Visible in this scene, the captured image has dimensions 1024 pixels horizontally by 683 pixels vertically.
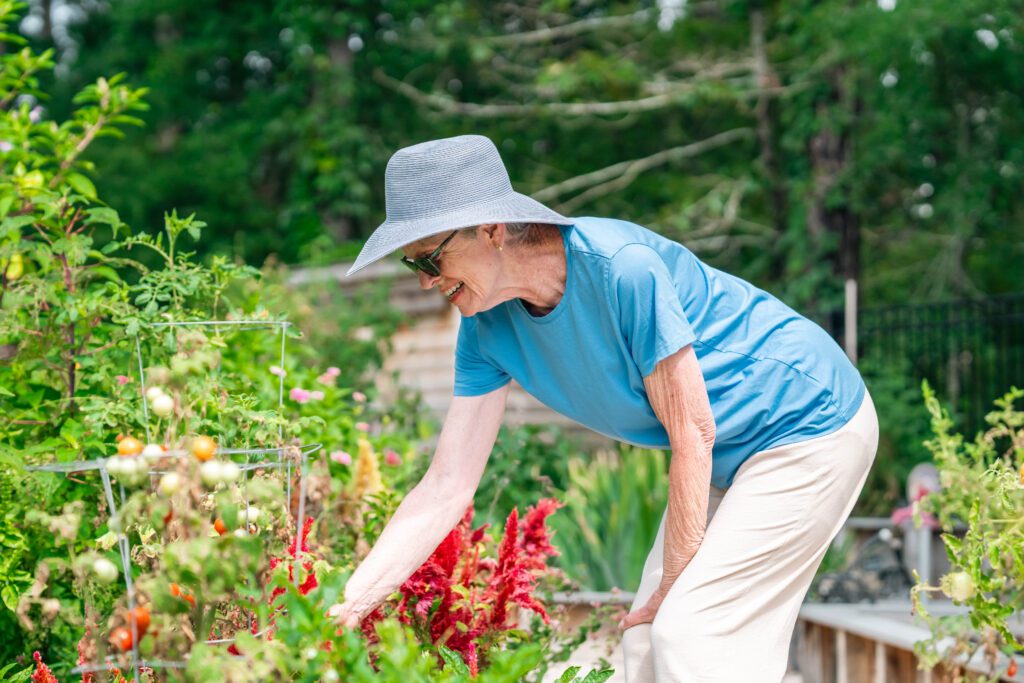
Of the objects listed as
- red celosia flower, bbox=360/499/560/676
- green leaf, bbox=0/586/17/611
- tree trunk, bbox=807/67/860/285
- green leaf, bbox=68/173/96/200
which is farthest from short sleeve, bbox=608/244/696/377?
Result: tree trunk, bbox=807/67/860/285

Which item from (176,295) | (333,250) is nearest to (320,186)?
(333,250)

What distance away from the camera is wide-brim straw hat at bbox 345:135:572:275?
189cm

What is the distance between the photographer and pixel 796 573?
81.2 inches

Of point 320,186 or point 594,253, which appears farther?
point 320,186

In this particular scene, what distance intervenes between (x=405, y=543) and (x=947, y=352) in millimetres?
8143

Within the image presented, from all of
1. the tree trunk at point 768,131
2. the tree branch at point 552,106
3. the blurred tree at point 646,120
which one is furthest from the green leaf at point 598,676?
the tree branch at point 552,106

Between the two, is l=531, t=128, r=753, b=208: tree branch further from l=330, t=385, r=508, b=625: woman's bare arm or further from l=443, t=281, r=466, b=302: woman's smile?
l=443, t=281, r=466, b=302: woman's smile

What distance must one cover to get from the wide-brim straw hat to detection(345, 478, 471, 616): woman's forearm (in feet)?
1.67

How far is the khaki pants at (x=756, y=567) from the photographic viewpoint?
1905 millimetres

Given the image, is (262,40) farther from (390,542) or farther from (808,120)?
(390,542)

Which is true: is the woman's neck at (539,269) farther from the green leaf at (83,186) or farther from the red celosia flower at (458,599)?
the green leaf at (83,186)

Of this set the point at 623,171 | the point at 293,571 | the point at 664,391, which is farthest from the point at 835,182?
the point at 293,571

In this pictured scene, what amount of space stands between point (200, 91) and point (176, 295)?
48.4ft

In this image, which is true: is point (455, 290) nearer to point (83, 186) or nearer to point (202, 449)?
point (202, 449)
